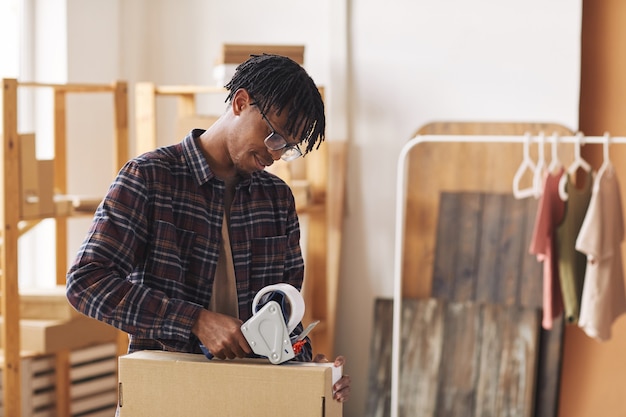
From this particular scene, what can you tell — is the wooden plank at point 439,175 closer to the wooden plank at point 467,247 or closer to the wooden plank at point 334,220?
the wooden plank at point 467,247

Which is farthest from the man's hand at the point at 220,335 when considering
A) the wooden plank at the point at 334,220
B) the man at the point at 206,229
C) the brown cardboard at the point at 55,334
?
the wooden plank at the point at 334,220

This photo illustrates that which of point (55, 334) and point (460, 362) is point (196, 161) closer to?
point (55, 334)

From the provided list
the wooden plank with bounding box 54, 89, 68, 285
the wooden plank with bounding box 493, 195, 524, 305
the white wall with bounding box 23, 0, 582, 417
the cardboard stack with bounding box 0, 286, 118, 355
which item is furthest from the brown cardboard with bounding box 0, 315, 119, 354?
the wooden plank with bounding box 493, 195, 524, 305

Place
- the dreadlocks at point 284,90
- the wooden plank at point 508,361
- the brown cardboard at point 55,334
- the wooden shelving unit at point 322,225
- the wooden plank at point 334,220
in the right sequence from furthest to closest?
1. the wooden plank at point 334,220
2. the wooden shelving unit at point 322,225
3. the wooden plank at point 508,361
4. the brown cardboard at point 55,334
5. the dreadlocks at point 284,90

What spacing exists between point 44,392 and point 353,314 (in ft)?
4.27

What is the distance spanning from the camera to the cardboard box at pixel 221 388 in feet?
4.77

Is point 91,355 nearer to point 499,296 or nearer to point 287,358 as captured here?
point 499,296

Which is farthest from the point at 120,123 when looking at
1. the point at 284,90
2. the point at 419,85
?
the point at 284,90

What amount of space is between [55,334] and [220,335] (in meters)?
1.99

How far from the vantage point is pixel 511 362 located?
358 cm

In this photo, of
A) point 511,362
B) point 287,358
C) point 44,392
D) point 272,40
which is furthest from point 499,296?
point 287,358

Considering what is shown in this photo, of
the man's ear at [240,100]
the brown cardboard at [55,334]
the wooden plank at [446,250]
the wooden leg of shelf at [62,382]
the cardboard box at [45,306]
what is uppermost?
the man's ear at [240,100]

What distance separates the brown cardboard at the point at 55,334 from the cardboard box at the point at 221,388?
1.83 metres

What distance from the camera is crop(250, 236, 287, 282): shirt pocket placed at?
171cm
